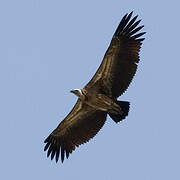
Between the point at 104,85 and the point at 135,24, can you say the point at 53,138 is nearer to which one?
the point at 104,85

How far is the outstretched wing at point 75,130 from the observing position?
30.0 m

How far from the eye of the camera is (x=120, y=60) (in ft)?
94.7

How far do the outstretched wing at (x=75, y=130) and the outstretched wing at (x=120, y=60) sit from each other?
1355 millimetres

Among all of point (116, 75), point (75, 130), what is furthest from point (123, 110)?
point (75, 130)

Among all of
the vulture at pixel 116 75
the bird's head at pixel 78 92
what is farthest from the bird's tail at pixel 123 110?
the bird's head at pixel 78 92

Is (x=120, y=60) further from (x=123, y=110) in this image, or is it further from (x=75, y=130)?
(x=75, y=130)

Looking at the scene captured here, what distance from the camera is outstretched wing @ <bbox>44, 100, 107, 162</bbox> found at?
30.0 metres

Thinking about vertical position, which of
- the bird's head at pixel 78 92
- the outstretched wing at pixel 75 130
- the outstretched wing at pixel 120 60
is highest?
the outstretched wing at pixel 120 60

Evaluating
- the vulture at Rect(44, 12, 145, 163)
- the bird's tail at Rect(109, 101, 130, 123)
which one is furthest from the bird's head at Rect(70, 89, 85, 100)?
the bird's tail at Rect(109, 101, 130, 123)

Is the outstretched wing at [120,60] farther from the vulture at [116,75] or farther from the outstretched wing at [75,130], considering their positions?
the outstretched wing at [75,130]

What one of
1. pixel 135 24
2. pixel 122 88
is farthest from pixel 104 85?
pixel 135 24

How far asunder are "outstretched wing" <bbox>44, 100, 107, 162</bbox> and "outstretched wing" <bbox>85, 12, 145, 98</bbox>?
136 centimetres

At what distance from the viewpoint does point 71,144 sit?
30453mm

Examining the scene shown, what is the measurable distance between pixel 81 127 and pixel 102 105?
1.77m
